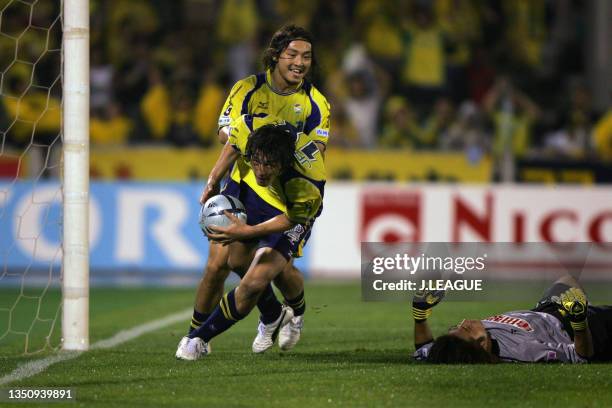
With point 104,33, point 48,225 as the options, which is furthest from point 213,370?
point 104,33

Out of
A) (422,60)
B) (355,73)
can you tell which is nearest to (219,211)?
(355,73)

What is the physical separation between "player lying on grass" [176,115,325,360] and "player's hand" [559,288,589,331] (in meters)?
1.59

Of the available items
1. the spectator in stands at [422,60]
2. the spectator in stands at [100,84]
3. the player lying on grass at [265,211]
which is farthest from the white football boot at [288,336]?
the spectator in stands at [422,60]

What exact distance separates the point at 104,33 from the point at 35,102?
264 cm

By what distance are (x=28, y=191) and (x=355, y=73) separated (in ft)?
17.3

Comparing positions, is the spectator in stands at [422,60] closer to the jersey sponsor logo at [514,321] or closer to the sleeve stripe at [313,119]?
the sleeve stripe at [313,119]

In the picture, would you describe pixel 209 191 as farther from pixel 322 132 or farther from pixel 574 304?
pixel 574 304

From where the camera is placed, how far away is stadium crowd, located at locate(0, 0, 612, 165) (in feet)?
55.3

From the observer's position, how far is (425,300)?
698 cm

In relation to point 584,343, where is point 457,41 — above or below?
above

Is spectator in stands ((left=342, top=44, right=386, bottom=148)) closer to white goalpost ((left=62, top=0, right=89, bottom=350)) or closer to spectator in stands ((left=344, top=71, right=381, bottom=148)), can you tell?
spectator in stands ((left=344, top=71, right=381, bottom=148))

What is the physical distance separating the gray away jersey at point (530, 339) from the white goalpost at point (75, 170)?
2329 millimetres

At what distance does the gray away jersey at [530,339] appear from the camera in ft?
23.5

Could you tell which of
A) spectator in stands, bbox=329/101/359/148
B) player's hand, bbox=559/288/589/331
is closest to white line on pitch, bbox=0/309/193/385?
player's hand, bbox=559/288/589/331
